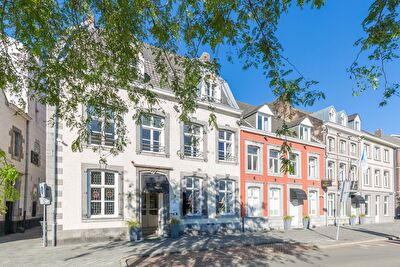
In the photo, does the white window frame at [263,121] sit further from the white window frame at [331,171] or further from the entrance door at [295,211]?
the white window frame at [331,171]

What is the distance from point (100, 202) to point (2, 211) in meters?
12.6

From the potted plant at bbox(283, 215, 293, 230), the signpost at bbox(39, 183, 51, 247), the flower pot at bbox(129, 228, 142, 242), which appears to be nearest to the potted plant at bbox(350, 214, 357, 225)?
the potted plant at bbox(283, 215, 293, 230)

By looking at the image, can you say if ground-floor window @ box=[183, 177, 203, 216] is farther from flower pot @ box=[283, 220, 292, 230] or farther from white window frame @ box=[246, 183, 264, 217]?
flower pot @ box=[283, 220, 292, 230]

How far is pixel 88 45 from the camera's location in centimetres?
750

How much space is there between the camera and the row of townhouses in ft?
47.6

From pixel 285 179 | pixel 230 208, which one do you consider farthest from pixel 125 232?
pixel 285 179

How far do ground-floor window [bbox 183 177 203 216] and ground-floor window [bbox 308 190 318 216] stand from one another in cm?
1095

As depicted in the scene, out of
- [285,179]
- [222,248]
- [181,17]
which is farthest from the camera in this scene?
[285,179]

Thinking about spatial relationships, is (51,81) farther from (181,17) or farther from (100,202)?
(100,202)

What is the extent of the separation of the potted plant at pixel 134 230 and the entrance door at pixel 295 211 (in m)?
12.8

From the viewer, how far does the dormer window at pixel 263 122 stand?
75.3 ft

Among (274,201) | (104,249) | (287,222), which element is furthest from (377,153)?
(104,249)

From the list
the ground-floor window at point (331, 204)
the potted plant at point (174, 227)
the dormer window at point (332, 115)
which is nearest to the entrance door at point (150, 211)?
the potted plant at point (174, 227)

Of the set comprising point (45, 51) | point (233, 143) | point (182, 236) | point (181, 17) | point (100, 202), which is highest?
point (181, 17)
